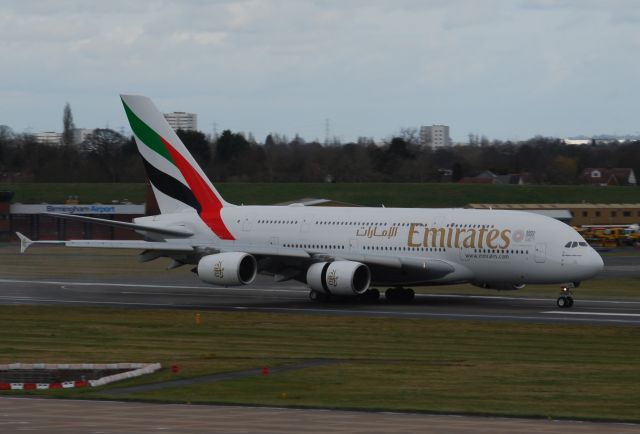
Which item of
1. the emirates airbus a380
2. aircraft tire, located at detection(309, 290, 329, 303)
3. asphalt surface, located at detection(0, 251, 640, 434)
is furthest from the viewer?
aircraft tire, located at detection(309, 290, 329, 303)

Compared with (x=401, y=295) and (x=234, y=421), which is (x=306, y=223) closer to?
(x=401, y=295)

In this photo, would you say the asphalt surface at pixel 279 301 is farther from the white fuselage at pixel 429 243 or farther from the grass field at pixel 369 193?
the grass field at pixel 369 193

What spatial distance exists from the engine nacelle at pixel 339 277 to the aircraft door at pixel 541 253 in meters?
7.00

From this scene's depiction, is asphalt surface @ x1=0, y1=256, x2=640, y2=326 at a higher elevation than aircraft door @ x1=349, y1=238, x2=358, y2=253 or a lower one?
lower

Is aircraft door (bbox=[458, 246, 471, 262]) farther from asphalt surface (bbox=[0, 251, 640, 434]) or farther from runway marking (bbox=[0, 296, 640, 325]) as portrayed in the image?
runway marking (bbox=[0, 296, 640, 325])

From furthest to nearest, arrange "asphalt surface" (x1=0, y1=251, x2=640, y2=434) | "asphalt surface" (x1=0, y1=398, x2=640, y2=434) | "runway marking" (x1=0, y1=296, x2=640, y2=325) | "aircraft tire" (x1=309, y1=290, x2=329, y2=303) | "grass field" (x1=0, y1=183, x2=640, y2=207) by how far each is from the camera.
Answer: "grass field" (x1=0, y1=183, x2=640, y2=207) < "aircraft tire" (x1=309, y1=290, x2=329, y2=303) < "runway marking" (x1=0, y1=296, x2=640, y2=325) < "asphalt surface" (x1=0, y1=251, x2=640, y2=434) < "asphalt surface" (x1=0, y1=398, x2=640, y2=434)

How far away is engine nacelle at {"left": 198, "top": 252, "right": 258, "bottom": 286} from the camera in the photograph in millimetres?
50812

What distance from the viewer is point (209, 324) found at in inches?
1774

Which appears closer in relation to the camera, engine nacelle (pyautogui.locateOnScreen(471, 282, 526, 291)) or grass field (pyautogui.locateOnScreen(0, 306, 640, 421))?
grass field (pyautogui.locateOnScreen(0, 306, 640, 421))

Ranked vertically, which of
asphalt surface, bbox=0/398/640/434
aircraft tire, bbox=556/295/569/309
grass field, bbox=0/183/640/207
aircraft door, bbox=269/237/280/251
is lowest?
asphalt surface, bbox=0/398/640/434

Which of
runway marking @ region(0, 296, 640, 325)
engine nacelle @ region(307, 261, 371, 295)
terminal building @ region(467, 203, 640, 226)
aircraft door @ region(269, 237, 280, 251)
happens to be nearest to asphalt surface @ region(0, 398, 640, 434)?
runway marking @ region(0, 296, 640, 325)

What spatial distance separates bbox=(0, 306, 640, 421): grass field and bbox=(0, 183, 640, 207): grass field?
76231 mm

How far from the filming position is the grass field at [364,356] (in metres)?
28.0

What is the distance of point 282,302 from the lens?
177 feet
